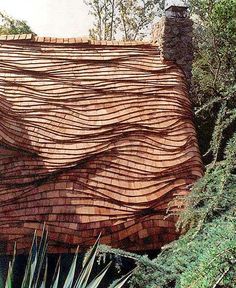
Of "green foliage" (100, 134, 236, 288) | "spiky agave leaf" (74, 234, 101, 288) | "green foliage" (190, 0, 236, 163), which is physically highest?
"green foliage" (190, 0, 236, 163)

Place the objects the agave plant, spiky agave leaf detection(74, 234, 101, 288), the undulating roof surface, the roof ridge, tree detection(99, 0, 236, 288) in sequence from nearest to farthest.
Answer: tree detection(99, 0, 236, 288) < the agave plant < spiky agave leaf detection(74, 234, 101, 288) < the undulating roof surface < the roof ridge

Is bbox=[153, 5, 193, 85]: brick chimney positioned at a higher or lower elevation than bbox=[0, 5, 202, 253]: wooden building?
higher

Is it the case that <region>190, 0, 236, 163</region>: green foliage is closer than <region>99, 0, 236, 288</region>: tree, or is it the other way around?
<region>99, 0, 236, 288</region>: tree

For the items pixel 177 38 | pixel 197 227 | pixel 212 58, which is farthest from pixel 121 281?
pixel 212 58

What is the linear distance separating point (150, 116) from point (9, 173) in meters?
2.05

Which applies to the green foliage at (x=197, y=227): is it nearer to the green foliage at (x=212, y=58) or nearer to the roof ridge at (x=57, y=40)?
the roof ridge at (x=57, y=40)

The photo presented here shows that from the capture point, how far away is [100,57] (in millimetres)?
6590

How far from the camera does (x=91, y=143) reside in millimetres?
5555

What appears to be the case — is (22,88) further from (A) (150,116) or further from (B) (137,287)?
(B) (137,287)

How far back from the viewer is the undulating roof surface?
485cm

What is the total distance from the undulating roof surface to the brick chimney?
161mm

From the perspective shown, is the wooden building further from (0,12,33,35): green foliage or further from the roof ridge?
(0,12,33,35): green foliage

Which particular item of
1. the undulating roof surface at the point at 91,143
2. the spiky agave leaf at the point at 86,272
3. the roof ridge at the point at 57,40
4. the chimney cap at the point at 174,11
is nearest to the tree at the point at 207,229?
the spiky agave leaf at the point at 86,272

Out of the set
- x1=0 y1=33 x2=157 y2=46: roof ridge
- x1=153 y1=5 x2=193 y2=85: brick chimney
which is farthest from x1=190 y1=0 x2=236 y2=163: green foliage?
x1=0 y1=33 x2=157 y2=46: roof ridge
